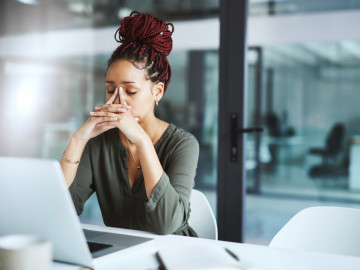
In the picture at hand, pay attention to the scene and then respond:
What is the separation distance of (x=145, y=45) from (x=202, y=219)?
765 mm

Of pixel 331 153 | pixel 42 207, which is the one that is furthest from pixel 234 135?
pixel 42 207

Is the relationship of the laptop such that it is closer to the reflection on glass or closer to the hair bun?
the hair bun

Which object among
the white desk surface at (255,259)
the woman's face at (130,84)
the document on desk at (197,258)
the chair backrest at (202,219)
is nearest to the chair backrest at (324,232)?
the chair backrest at (202,219)

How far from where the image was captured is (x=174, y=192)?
142cm

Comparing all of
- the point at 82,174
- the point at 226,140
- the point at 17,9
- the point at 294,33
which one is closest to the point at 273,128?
the point at 226,140

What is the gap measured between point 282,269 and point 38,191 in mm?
589

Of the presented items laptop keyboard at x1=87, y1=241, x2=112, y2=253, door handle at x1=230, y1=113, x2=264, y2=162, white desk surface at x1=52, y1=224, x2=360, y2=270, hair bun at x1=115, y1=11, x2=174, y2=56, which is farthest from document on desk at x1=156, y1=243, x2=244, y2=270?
door handle at x1=230, y1=113, x2=264, y2=162

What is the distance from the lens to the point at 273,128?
2666 millimetres

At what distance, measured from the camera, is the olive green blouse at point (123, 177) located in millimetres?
1566

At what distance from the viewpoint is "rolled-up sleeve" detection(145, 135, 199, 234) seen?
136 cm

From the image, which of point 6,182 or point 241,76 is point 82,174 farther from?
point 241,76

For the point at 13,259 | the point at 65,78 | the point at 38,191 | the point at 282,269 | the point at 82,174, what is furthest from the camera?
the point at 65,78

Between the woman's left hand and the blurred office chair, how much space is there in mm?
1484

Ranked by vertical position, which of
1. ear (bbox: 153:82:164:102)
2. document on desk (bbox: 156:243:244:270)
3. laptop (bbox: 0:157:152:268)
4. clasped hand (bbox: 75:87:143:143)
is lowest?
document on desk (bbox: 156:243:244:270)
